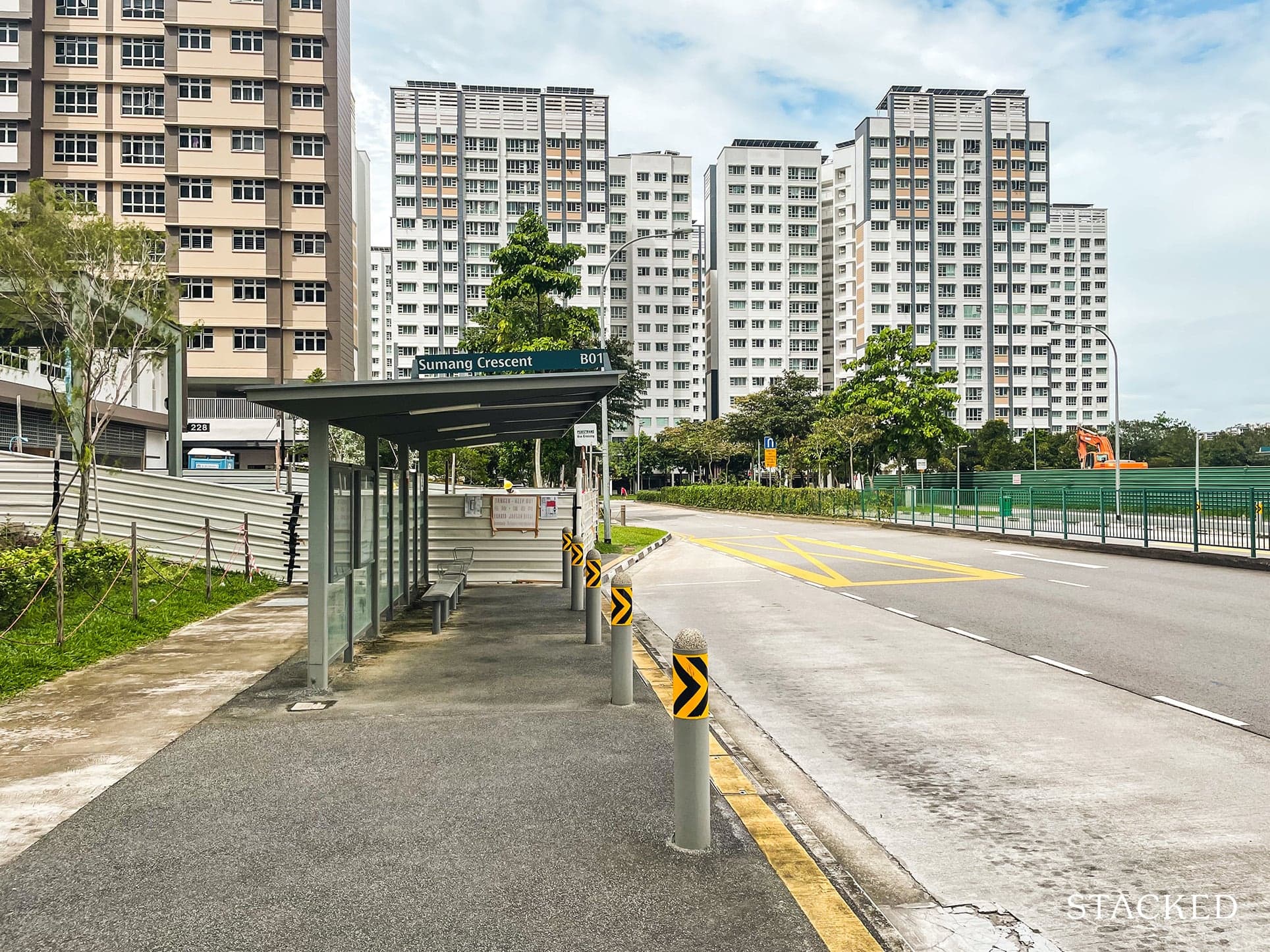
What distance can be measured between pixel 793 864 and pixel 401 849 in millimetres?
1894

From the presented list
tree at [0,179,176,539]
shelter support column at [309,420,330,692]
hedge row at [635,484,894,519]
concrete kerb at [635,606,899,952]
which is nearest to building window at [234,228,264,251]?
hedge row at [635,484,894,519]

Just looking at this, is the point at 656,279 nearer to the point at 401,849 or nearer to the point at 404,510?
the point at 404,510

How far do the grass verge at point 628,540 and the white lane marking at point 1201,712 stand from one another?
53.8 ft

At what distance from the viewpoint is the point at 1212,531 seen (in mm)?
22344

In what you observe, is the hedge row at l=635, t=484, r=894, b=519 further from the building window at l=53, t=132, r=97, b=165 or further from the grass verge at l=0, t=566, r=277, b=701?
the building window at l=53, t=132, r=97, b=165

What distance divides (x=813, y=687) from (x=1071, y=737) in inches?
97.6

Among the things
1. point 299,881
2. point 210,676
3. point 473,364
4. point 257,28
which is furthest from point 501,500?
point 257,28

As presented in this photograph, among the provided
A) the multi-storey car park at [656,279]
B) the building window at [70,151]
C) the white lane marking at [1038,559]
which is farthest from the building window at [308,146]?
the multi-storey car park at [656,279]

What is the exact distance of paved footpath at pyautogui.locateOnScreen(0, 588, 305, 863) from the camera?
222 inches

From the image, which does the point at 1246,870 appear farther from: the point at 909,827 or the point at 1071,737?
the point at 1071,737

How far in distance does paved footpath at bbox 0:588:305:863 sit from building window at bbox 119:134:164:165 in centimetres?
5436

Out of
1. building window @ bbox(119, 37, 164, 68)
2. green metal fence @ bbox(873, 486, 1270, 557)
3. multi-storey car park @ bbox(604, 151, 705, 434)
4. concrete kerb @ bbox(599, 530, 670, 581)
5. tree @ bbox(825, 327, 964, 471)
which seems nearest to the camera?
concrete kerb @ bbox(599, 530, 670, 581)

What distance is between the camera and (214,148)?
56.1m

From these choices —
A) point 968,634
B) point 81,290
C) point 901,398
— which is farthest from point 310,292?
point 968,634
